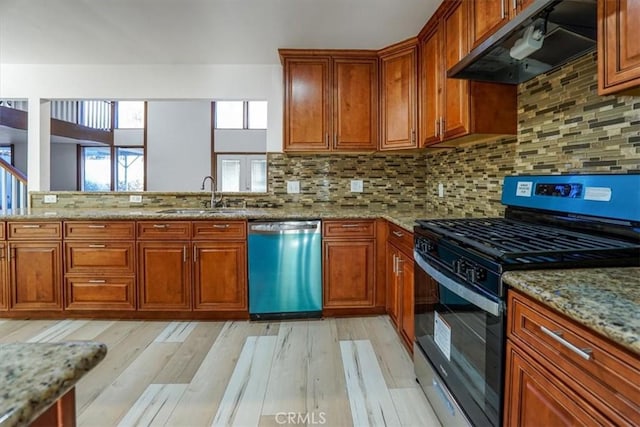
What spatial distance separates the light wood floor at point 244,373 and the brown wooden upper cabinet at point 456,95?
1.47 metres

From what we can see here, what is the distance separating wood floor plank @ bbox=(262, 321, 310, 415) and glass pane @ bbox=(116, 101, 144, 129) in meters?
8.05

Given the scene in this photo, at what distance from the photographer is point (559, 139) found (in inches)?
66.4

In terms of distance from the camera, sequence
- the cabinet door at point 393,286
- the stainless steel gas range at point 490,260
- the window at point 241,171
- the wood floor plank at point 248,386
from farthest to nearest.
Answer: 1. the window at point 241,171
2. the cabinet door at point 393,286
3. the wood floor plank at point 248,386
4. the stainless steel gas range at point 490,260

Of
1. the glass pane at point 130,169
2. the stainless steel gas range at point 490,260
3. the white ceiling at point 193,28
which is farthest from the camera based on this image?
the glass pane at point 130,169

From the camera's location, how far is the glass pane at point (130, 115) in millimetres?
8680

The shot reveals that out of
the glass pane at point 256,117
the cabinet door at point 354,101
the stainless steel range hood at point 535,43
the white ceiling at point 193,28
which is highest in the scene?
the glass pane at point 256,117

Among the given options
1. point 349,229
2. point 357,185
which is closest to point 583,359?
point 349,229

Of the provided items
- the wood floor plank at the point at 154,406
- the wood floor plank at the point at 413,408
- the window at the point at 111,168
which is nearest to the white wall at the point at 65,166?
the window at the point at 111,168

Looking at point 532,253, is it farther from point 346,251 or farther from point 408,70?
point 408,70

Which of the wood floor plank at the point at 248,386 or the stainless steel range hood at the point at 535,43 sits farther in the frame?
the wood floor plank at the point at 248,386

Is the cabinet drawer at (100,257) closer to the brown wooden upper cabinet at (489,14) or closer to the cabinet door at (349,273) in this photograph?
the cabinet door at (349,273)

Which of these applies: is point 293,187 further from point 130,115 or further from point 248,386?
point 130,115

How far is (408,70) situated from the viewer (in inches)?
109

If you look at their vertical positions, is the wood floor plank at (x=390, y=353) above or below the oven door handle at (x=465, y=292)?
below
